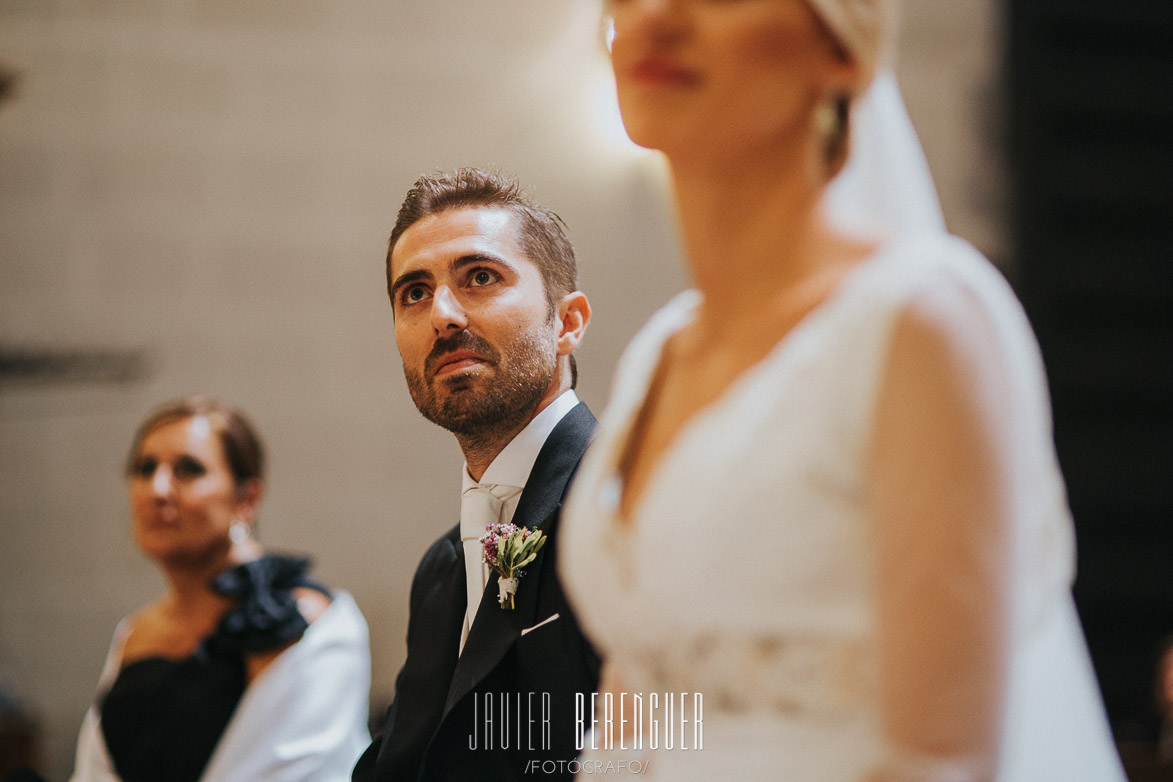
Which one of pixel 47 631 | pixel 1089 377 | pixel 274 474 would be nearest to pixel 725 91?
pixel 274 474

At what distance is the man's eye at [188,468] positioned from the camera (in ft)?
8.44

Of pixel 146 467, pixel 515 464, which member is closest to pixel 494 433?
pixel 515 464

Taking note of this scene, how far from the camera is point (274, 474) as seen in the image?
5.18m

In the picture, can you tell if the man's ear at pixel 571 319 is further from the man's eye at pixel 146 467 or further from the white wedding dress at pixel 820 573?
the man's eye at pixel 146 467

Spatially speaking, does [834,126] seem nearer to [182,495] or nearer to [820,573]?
[820,573]

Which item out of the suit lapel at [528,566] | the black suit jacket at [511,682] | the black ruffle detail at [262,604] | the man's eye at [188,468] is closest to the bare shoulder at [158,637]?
the black ruffle detail at [262,604]

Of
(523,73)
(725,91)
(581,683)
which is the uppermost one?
(523,73)

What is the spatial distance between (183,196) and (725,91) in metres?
5.02

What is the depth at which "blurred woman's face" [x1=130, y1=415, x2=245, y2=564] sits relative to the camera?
2533 mm

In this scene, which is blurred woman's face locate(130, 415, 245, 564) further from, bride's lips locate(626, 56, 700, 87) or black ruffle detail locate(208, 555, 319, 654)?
bride's lips locate(626, 56, 700, 87)

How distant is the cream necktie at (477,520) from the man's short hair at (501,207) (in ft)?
0.75

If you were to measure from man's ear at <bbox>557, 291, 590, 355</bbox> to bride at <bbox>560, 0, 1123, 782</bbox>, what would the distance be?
45 centimetres

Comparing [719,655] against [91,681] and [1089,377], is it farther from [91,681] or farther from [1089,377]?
[1089,377]

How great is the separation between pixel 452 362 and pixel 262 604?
4.73 ft
